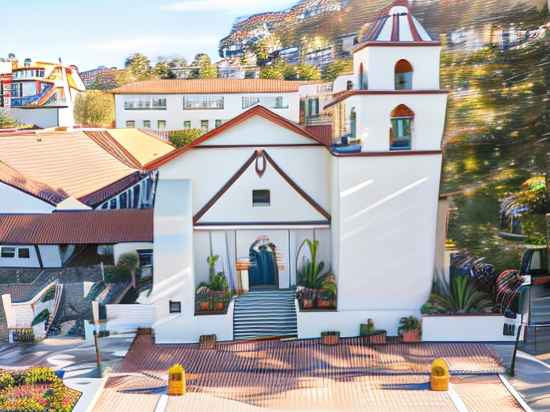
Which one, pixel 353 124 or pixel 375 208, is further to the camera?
pixel 353 124

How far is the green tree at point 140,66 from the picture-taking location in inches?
2945

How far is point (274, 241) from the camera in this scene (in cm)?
2623

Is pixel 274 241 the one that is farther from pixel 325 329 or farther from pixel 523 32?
pixel 523 32

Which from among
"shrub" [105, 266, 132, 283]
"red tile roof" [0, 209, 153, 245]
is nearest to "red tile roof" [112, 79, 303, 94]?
"red tile roof" [0, 209, 153, 245]

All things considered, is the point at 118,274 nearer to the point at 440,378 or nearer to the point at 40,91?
the point at 440,378

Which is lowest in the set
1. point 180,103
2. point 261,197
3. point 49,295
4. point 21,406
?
point 21,406

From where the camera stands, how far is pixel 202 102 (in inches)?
2328

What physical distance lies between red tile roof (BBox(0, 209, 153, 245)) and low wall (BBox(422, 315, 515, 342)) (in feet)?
35.5

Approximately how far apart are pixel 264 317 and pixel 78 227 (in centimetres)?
927

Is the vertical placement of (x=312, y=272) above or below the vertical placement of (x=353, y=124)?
below

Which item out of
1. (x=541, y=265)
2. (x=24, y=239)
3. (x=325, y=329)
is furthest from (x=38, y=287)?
(x=541, y=265)

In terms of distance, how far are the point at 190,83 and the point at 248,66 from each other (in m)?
8.36

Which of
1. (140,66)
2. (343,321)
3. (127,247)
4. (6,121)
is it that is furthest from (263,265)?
(140,66)

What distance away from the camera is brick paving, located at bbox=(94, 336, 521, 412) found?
61.1 ft
